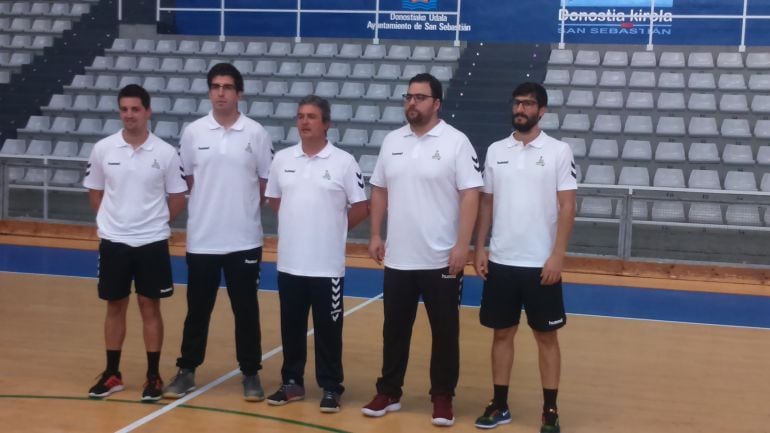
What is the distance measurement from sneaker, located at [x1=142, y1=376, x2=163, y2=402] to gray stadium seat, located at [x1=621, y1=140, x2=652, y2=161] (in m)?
8.59

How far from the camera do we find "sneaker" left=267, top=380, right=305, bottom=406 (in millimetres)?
5410

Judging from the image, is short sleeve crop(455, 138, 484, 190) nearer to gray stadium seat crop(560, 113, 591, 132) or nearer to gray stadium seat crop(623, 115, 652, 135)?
gray stadium seat crop(560, 113, 591, 132)

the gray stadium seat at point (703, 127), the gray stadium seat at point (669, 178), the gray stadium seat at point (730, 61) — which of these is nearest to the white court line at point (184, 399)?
the gray stadium seat at point (669, 178)

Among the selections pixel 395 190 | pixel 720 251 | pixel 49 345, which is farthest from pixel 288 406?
pixel 720 251

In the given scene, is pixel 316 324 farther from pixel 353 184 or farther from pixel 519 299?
pixel 519 299

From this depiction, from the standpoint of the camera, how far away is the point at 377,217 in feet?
17.9

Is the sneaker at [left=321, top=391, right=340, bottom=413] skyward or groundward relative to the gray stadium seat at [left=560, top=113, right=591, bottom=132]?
groundward

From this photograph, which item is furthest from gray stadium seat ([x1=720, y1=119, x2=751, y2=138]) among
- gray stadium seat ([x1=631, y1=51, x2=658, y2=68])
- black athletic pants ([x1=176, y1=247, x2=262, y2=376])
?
black athletic pants ([x1=176, y1=247, x2=262, y2=376])

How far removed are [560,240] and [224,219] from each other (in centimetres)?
192

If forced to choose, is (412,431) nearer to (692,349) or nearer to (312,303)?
(312,303)

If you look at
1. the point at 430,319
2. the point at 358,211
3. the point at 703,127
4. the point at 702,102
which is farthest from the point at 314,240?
the point at 702,102

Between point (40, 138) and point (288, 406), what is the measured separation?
10.6 metres

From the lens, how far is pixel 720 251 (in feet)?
34.8

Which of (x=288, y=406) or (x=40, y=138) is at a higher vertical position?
(x=40, y=138)
